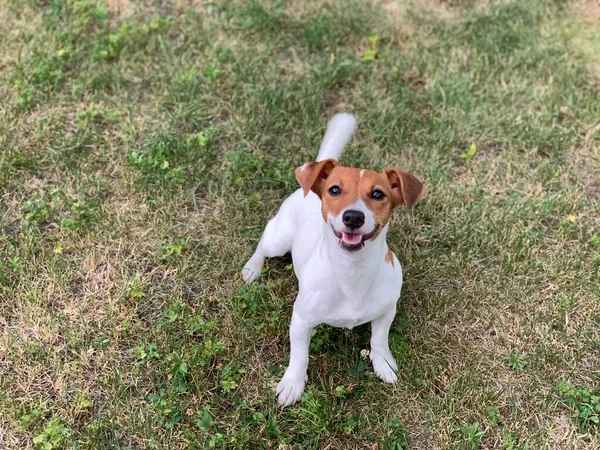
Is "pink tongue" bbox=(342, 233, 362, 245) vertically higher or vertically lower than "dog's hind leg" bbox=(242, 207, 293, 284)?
higher

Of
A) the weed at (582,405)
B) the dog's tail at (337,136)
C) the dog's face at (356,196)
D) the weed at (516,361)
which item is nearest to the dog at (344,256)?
the dog's face at (356,196)

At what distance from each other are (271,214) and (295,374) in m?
1.29

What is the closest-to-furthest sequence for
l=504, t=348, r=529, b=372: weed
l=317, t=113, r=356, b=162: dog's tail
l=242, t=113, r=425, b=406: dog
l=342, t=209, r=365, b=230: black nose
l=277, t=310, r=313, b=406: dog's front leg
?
l=342, t=209, r=365, b=230: black nose, l=242, t=113, r=425, b=406: dog, l=277, t=310, r=313, b=406: dog's front leg, l=504, t=348, r=529, b=372: weed, l=317, t=113, r=356, b=162: dog's tail

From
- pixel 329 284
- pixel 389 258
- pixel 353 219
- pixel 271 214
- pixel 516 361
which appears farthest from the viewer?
pixel 271 214

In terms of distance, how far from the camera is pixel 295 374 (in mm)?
3451

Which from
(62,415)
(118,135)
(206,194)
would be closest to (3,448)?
(62,415)

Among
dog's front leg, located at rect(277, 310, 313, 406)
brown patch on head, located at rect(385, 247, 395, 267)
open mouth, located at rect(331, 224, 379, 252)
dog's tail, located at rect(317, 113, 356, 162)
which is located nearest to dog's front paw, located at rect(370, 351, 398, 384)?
dog's front leg, located at rect(277, 310, 313, 406)

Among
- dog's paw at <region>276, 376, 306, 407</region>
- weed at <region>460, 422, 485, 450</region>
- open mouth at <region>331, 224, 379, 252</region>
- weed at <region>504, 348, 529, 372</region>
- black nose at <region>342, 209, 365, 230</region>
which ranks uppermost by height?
black nose at <region>342, 209, 365, 230</region>

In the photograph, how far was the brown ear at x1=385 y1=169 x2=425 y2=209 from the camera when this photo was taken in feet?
9.82

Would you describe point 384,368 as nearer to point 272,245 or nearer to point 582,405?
point 272,245

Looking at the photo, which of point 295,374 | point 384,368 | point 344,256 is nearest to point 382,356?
point 384,368

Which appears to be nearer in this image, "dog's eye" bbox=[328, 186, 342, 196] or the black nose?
the black nose

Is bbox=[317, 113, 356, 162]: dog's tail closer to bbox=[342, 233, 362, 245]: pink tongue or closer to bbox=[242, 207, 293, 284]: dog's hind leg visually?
bbox=[242, 207, 293, 284]: dog's hind leg

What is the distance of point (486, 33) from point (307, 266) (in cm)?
351
